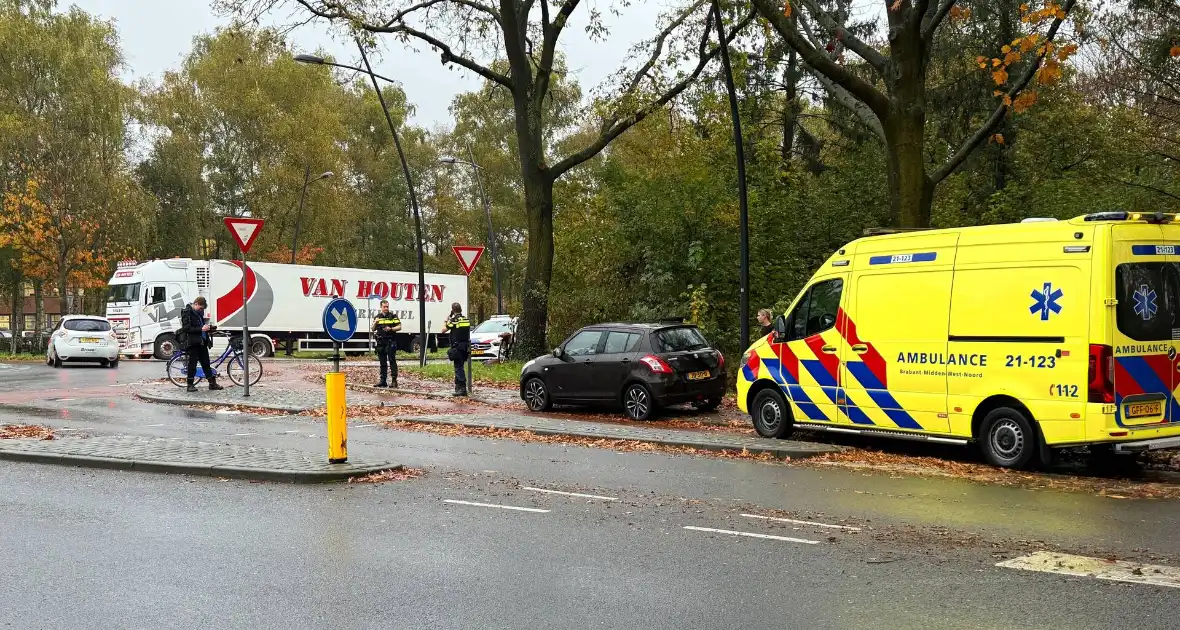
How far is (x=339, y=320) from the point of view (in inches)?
504

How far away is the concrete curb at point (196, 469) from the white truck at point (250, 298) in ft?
66.3

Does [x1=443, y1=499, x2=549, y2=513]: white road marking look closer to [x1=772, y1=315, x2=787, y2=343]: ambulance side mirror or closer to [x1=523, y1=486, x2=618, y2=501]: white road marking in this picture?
[x1=523, y1=486, x2=618, y2=501]: white road marking

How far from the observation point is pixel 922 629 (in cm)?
489

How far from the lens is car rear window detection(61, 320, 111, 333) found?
2998 centimetres

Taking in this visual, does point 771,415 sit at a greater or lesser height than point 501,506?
greater

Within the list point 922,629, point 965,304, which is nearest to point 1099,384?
point 965,304

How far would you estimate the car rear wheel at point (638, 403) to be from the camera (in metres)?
15.4

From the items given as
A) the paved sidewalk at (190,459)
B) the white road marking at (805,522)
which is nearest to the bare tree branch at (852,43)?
the paved sidewalk at (190,459)

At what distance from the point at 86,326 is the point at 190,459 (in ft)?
74.1

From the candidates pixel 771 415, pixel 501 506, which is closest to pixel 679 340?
pixel 771 415

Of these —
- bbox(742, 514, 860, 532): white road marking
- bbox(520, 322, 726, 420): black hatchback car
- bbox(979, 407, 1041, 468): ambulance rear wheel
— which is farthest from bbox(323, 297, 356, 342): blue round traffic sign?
bbox(979, 407, 1041, 468): ambulance rear wheel

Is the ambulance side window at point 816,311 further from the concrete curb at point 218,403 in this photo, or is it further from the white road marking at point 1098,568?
the concrete curb at point 218,403

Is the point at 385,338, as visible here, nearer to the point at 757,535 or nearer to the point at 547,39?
the point at 547,39

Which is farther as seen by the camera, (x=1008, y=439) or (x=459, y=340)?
(x=459, y=340)
